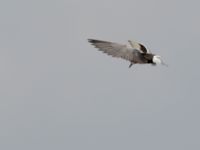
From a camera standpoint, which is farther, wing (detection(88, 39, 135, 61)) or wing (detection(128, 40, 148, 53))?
wing (detection(128, 40, 148, 53))

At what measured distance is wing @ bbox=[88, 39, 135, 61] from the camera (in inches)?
978

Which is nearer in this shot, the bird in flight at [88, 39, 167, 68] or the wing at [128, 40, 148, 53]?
the bird in flight at [88, 39, 167, 68]

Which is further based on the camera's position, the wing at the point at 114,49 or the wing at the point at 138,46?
the wing at the point at 138,46

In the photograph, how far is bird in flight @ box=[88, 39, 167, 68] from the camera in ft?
81.1

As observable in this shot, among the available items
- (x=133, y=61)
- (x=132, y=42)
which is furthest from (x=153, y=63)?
(x=132, y=42)

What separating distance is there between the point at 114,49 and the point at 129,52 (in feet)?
1.51

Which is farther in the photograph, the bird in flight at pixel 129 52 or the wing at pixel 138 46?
the wing at pixel 138 46

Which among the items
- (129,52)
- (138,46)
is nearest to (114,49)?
(129,52)

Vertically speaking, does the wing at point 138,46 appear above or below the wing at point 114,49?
above

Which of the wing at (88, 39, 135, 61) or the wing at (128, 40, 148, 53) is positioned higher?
the wing at (128, 40, 148, 53)

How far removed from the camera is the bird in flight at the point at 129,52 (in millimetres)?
24719

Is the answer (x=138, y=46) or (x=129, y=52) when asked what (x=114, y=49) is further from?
(x=138, y=46)

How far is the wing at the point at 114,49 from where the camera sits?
24.8 meters

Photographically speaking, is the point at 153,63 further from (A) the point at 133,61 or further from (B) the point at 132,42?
(B) the point at 132,42
